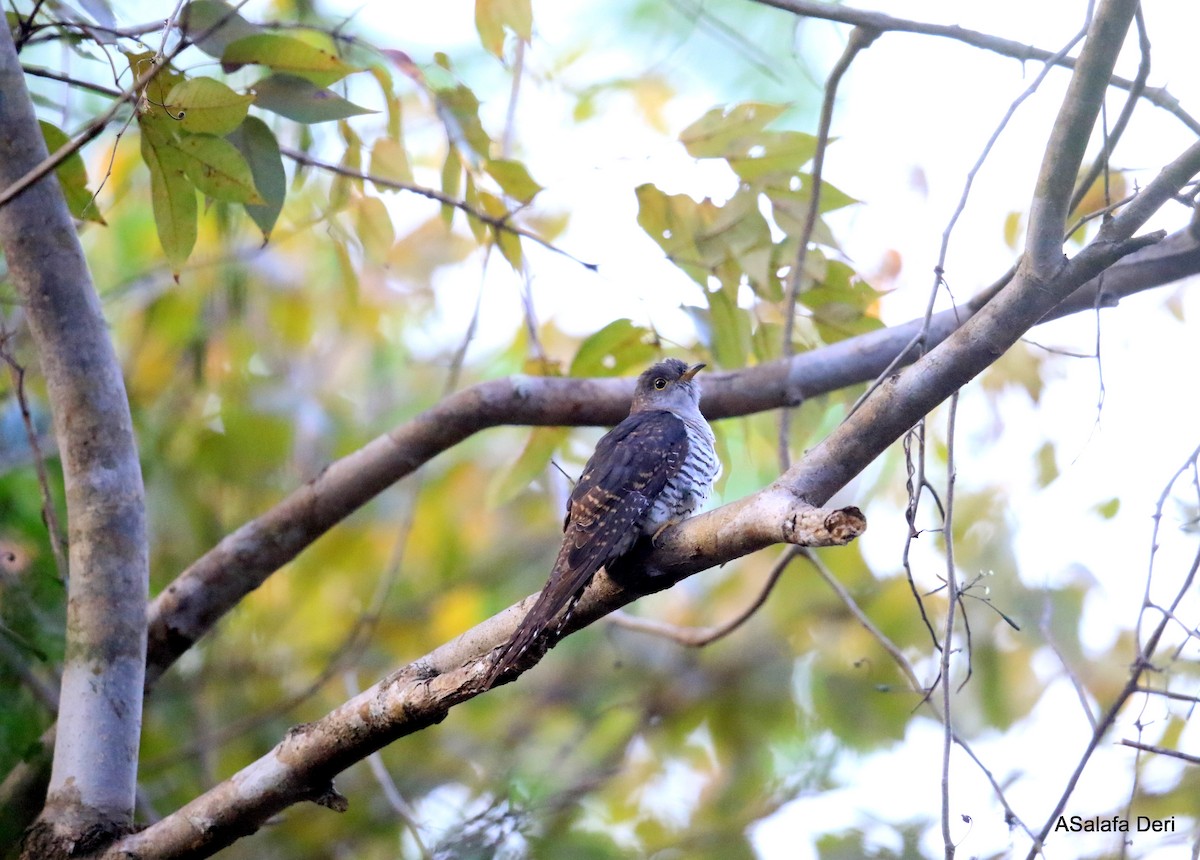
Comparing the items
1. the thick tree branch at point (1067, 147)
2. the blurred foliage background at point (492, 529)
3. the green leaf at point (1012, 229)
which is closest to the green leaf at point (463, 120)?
the blurred foliage background at point (492, 529)

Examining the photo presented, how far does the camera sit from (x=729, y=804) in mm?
4688

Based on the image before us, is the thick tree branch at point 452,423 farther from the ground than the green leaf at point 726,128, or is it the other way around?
the green leaf at point 726,128

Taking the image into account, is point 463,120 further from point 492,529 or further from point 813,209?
point 492,529

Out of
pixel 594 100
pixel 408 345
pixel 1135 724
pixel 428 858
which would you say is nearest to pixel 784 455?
pixel 1135 724

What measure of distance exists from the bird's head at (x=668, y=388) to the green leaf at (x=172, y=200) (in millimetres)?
1612

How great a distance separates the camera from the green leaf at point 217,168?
110 inches

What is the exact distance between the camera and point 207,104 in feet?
8.78

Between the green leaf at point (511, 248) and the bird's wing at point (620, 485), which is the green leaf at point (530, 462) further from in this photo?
the green leaf at point (511, 248)

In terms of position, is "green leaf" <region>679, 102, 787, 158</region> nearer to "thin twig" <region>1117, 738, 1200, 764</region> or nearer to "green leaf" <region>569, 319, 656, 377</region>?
"green leaf" <region>569, 319, 656, 377</region>

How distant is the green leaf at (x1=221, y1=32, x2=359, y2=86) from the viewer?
2.89 m

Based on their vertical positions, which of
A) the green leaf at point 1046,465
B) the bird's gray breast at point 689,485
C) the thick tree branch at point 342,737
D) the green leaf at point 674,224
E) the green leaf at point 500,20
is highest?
the green leaf at point 500,20

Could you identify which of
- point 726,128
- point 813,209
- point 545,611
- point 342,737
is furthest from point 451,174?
point 342,737

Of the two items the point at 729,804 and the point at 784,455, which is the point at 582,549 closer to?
the point at 784,455

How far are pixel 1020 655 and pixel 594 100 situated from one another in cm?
414
